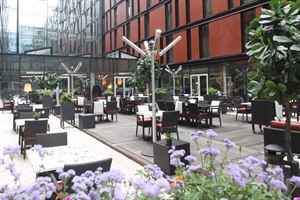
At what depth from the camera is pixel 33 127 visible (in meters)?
5.70

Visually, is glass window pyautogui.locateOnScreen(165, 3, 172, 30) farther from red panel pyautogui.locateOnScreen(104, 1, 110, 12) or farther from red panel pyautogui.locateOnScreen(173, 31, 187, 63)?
red panel pyautogui.locateOnScreen(104, 1, 110, 12)

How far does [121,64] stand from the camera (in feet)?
75.4

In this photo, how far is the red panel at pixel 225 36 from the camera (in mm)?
15859

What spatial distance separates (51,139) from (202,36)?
1690 cm

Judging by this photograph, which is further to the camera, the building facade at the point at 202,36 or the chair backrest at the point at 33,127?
the building facade at the point at 202,36

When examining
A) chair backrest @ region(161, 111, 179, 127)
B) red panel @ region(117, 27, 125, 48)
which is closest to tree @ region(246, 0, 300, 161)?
chair backrest @ region(161, 111, 179, 127)

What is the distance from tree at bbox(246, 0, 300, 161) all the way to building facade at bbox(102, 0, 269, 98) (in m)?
13.5

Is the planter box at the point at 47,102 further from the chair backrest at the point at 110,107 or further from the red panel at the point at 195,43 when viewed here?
the red panel at the point at 195,43

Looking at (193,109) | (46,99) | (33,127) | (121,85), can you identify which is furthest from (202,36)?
(33,127)

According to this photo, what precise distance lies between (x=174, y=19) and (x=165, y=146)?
18.7m

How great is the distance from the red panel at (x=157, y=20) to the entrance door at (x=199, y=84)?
238 inches

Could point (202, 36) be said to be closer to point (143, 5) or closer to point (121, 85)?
point (121, 85)

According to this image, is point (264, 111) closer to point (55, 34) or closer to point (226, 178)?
point (226, 178)

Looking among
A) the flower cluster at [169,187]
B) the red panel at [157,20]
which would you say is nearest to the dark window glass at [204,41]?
the red panel at [157,20]
